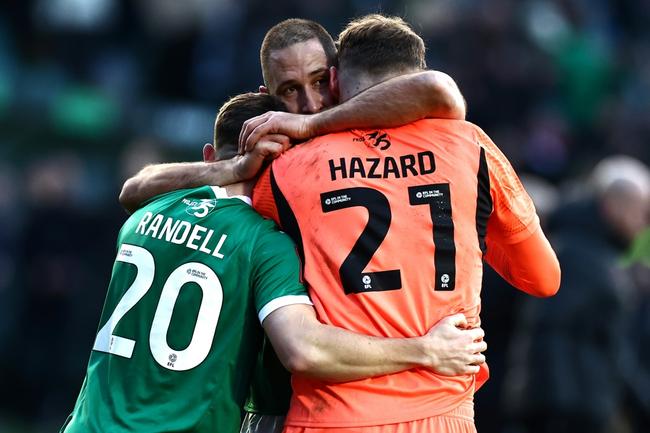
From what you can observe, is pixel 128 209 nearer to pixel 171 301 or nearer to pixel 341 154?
pixel 171 301

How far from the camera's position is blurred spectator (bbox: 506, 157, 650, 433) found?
376 inches

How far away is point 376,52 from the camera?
5348 millimetres

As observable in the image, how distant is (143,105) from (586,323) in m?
7.49

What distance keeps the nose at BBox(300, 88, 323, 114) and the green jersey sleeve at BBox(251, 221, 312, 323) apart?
0.71m

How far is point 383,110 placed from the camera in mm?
5227

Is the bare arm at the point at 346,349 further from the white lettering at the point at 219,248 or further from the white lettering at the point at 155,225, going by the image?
the white lettering at the point at 155,225

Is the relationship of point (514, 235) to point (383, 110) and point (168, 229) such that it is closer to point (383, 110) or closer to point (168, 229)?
point (383, 110)

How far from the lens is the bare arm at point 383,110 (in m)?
5.23

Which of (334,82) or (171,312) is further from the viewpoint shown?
(334,82)

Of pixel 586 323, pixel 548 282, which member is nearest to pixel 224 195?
pixel 548 282

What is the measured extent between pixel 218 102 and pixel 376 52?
1004 cm

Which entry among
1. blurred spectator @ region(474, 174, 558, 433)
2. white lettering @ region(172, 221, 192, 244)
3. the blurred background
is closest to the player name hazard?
white lettering @ region(172, 221, 192, 244)

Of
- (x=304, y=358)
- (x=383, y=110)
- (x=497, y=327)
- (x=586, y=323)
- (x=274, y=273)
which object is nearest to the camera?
(x=304, y=358)

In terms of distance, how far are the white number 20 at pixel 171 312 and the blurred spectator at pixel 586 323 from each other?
4924 mm
